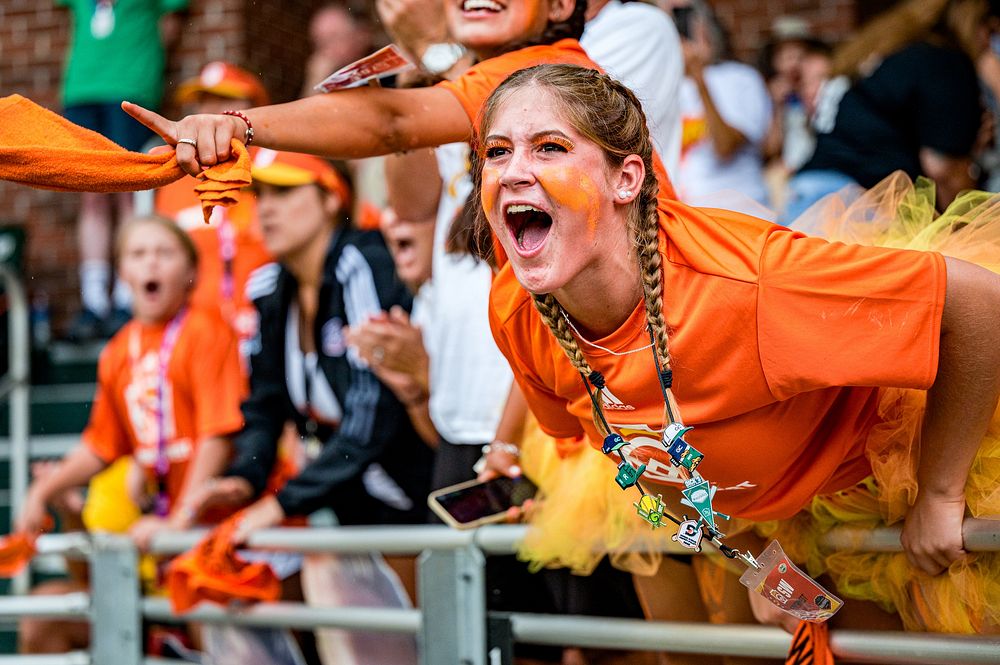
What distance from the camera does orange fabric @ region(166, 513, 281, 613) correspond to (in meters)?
3.49

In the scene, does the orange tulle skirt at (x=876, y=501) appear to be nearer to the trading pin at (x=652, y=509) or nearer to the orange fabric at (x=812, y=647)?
the orange fabric at (x=812, y=647)

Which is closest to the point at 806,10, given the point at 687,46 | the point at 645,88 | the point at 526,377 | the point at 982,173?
the point at 687,46

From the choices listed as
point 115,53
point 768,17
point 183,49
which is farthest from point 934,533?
point 183,49

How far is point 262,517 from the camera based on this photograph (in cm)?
360

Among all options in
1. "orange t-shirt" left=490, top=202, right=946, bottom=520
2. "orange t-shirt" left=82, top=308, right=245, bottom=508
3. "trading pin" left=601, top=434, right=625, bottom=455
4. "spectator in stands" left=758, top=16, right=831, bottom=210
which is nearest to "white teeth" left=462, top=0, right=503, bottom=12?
"orange t-shirt" left=490, top=202, right=946, bottom=520

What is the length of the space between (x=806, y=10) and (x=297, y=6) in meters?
2.76

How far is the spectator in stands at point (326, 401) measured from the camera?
11.6 ft

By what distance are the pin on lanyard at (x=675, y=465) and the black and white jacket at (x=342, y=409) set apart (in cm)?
145

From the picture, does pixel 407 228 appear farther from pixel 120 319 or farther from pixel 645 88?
pixel 120 319

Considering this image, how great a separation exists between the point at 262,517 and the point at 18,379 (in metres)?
2.21

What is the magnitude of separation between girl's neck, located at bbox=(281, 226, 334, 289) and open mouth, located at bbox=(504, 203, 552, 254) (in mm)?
1920

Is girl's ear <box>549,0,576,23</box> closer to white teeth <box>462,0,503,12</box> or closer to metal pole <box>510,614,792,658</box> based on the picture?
white teeth <box>462,0,503,12</box>

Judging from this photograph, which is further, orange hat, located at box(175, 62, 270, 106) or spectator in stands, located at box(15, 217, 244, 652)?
orange hat, located at box(175, 62, 270, 106)

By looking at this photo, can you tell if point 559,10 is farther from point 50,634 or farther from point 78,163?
point 50,634
